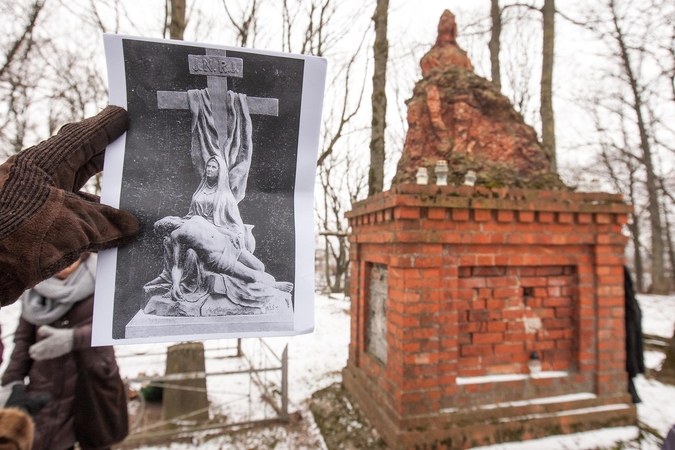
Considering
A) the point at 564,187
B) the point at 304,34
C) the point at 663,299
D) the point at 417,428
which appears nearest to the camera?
the point at 417,428

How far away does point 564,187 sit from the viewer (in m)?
3.72

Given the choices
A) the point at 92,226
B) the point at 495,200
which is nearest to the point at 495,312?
the point at 495,200

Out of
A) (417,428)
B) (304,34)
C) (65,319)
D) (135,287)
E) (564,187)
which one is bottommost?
(417,428)

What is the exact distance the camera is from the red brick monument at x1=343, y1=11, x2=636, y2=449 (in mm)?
2978

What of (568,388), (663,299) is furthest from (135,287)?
(663,299)

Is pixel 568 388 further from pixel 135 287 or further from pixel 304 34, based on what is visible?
pixel 304 34

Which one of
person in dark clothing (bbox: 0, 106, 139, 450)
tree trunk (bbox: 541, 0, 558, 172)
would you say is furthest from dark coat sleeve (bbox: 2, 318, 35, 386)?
tree trunk (bbox: 541, 0, 558, 172)

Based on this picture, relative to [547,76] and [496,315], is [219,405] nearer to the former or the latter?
[496,315]

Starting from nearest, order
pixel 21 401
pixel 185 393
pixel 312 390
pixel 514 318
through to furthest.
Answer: pixel 21 401, pixel 514 318, pixel 185 393, pixel 312 390

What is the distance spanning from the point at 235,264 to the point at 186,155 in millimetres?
365

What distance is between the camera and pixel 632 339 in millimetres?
3430

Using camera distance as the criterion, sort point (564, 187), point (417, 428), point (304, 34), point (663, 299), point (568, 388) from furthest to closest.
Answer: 1. point (663, 299)
2. point (304, 34)
3. point (564, 187)
4. point (568, 388)
5. point (417, 428)

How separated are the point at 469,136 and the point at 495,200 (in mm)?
1131

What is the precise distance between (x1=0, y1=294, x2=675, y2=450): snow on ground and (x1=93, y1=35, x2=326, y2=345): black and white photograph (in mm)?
2987
